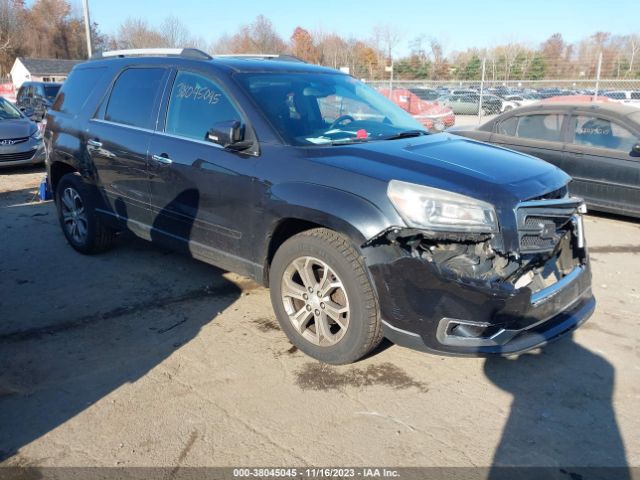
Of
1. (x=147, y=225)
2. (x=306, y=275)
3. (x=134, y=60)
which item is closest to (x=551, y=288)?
(x=306, y=275)

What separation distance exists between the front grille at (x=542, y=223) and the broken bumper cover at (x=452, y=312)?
28 cm

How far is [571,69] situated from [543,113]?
14.6 m

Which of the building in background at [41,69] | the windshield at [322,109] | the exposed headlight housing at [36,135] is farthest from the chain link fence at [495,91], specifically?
the building in background at [41,69]

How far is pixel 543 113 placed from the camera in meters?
7.92

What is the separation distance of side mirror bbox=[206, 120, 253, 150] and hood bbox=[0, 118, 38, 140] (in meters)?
8.73

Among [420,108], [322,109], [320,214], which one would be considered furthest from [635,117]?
[420,108]

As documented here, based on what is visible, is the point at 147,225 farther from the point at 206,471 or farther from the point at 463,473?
the point at 463,473

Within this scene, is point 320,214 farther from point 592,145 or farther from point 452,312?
point 592,145

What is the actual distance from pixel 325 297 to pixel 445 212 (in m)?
0.93

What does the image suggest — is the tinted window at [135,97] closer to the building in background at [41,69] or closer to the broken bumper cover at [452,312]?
the broken bumper cover at [452,312]

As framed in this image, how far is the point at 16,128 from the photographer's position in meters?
10.9

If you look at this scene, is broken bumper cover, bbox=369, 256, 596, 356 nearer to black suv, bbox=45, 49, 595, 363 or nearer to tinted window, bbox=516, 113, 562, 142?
black suv, bbox=45, 49, 595, 363

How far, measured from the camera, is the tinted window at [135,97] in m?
4.62

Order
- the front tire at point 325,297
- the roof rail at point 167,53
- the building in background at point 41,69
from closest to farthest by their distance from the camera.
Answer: the front tire at point 325,297 → the roof rail at point 167,53 → the building in background at point 41,69
